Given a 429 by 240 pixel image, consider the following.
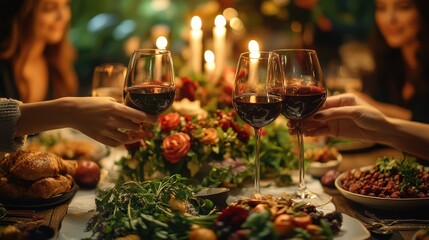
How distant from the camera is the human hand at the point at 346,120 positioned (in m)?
1.61

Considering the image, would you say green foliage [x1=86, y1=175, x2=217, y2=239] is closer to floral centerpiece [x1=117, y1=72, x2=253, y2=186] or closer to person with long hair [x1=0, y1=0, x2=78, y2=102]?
floral centerpiece [x1=117, y1=72, x2=253, y2=186]

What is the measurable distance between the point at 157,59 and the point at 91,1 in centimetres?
253

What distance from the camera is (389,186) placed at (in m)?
1.45

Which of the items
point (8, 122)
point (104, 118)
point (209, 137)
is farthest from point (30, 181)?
point (209, 137)

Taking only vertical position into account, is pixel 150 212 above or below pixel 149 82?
below

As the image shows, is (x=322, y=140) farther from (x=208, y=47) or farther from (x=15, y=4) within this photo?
(x=15, y=4)

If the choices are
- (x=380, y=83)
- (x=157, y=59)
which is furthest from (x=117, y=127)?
(x=380, y=83)

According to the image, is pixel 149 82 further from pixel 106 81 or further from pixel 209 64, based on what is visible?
pixel 209 64

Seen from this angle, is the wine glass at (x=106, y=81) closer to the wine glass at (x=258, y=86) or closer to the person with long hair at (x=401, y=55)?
the wine glass at (x=258, y=86)

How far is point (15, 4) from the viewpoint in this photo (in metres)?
3.11

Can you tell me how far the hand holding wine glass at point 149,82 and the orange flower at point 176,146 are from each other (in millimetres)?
218

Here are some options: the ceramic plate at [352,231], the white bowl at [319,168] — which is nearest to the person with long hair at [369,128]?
the white bowl at [319,168]

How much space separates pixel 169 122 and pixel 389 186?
657mm

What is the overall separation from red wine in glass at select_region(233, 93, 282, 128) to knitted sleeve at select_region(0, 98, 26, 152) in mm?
582
